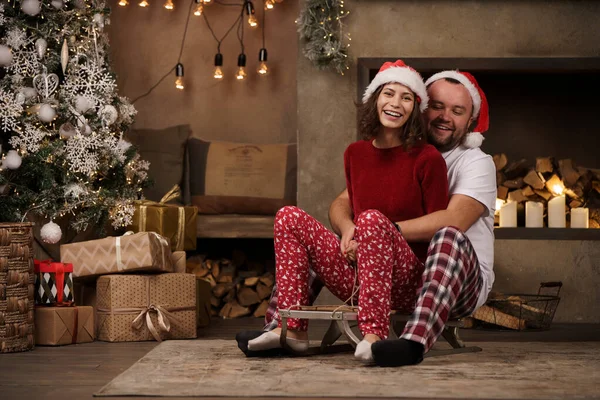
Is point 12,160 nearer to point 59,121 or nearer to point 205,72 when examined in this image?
point 59,121

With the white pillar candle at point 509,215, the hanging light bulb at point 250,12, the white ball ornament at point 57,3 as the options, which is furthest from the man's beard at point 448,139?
the hanging light bulb at point 250,12

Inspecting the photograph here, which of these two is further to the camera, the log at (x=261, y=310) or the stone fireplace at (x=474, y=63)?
the log at (x=261, y=310)

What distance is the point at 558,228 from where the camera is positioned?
4621 millimetres

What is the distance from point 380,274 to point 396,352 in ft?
0.81

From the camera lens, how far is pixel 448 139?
3.30 meters

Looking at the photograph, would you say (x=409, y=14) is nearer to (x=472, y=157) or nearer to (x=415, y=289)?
(x=472, y=157)

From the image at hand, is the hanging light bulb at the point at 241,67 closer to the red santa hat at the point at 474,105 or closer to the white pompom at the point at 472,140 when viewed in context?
the red santa hat at the point at 474,105

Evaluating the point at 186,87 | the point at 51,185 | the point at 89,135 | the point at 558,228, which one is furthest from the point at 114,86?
the point at 558,228

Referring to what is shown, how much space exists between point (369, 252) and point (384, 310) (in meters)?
0.19

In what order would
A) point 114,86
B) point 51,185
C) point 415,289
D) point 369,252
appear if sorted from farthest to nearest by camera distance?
point 114,86 < point 51,185 < point 415,289 < point 369,252

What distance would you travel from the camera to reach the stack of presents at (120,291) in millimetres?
3646

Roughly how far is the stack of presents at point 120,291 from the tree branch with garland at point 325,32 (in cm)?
136

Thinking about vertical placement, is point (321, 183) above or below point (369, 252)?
above

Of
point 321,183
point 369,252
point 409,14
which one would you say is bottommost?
point 369,252
